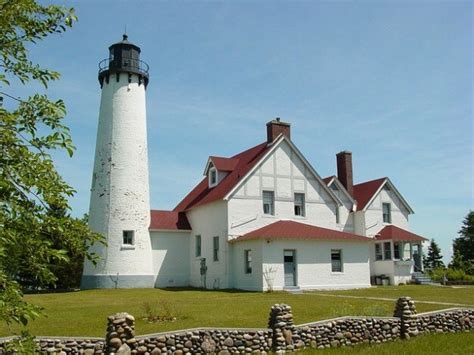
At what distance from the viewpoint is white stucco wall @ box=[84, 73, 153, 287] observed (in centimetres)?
2992

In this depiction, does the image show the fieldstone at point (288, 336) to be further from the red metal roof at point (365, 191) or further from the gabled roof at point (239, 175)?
the red metal roof at point (365, 191)

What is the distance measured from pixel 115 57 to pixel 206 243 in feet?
42.3

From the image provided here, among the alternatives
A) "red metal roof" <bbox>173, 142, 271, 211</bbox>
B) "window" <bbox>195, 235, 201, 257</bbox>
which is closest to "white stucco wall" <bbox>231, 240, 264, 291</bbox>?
Answer: "red metal roof" <bbox>173, 142, 271, 211</bbox>

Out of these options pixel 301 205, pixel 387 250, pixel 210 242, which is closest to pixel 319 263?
pixel 301 205

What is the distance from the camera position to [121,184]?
99.0 feet

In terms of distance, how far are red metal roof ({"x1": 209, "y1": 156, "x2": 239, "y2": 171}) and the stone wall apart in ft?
64.8

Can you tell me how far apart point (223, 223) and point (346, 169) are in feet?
38.9

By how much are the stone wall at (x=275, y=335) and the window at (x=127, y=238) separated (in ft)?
64.8

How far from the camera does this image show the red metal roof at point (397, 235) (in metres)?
33.8

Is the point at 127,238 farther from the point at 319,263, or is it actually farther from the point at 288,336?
the point at 288,336

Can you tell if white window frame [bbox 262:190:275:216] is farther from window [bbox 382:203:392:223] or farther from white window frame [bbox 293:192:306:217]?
window [bbox 382:203:392:223]

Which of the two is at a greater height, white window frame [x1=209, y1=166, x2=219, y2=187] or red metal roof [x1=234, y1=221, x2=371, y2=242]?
white window frame [x1=209, y1=166, x2=219, y2=187]

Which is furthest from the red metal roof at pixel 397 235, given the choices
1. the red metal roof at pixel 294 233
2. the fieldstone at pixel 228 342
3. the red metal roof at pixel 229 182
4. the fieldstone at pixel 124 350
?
the fieldstone at pixel 124 350

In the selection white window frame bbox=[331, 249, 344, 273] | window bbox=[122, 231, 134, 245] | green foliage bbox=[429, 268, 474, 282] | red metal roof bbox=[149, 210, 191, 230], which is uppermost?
red metal roof bbox=[149, 210, 191, 230]
